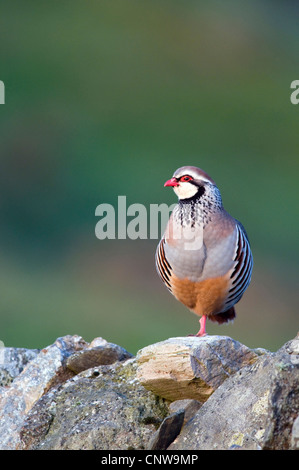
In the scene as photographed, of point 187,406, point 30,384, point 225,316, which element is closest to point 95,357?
point 30,384

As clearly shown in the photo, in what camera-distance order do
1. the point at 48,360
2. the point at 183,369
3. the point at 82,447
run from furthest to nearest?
1. the point at 48,360
2. the point at 183,369
3. the point at 82,447

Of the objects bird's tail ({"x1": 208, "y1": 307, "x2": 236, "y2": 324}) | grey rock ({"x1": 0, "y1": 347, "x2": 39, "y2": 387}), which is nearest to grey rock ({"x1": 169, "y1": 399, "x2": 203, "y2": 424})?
grey rock ({"x1": 0, "y1": 347, "x2": 39, "y2": 387})

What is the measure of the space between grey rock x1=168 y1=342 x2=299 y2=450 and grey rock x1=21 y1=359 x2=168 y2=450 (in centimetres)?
29

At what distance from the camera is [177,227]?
5.33 meters

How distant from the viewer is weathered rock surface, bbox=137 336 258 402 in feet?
13.5

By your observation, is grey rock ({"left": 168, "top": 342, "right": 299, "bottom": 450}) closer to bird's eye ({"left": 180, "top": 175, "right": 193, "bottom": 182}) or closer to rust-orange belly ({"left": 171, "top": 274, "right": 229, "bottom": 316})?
rust-orange belly ({"left": 171, "top": 274, "right": 229, "bottom": 316})

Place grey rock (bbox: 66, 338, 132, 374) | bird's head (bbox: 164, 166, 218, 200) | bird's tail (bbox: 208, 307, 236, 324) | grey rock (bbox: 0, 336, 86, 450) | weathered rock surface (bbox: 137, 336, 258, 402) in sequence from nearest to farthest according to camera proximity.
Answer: weathered rock surface (bbox: 137, 336, 258, 402)
grey rock (bbox: 0, 336, 86, 450)
grey rock (bbox: 66, 338, 132, 374)
bird's head (bbox: 164, 166, 218, 200)
bird's tail (bbox: 208, 307, 236, 324)

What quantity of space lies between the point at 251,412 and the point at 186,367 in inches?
20.9

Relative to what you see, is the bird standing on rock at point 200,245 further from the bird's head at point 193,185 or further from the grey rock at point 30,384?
the grey rock at point 30,384
